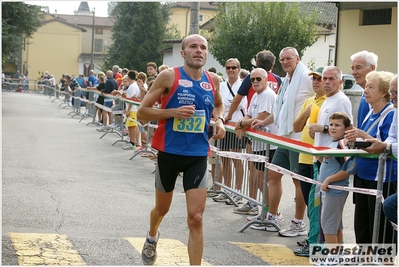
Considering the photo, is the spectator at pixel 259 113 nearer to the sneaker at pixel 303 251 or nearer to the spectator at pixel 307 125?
the spectator at pixel 307 125

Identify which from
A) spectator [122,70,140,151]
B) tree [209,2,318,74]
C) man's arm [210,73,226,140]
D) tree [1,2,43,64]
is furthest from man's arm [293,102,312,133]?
tree [209,2,318,74]

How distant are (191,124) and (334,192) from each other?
4.89 feet

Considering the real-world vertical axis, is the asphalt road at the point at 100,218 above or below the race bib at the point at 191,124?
below

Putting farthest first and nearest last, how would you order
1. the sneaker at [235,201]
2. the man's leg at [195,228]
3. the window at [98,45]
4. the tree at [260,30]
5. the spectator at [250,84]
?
the window at [98,45]
the tree at [260,30]
the sneaker at [235,201]
the spectator at [250,84]
the man's leg at [195,228]

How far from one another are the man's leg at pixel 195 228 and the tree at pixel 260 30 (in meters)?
34.8

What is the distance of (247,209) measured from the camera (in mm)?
9672

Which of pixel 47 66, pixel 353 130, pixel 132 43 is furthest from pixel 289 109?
pixel 47 66

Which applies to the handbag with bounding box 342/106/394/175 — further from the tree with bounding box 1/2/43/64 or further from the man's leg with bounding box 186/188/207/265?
the tree with bounding box 1/2/43/64

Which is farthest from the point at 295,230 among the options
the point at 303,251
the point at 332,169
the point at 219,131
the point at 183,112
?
the point at 183,112

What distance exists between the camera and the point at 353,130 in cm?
603

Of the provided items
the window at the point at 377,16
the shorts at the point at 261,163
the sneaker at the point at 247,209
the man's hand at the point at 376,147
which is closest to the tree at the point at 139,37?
the window at the point at 377,16

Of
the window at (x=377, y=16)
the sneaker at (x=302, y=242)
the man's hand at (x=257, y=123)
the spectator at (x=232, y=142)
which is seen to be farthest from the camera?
the window at (x=377, y=16)

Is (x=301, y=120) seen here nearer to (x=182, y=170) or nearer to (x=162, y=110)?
(x=182, y=170)

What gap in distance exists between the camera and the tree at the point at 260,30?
40.4 m
